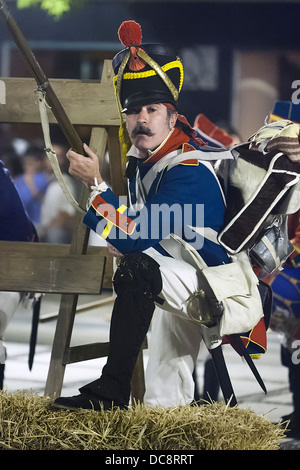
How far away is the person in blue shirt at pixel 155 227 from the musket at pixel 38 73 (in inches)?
2.5

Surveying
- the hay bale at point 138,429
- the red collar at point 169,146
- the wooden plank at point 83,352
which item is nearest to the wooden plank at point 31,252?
the wooden plank at point 83,352

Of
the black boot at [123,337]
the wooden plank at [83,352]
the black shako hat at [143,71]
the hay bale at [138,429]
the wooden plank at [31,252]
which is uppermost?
the black shako hat at [143,71]

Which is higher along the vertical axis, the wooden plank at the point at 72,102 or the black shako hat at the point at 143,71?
the black shako hat at the point at 143,71

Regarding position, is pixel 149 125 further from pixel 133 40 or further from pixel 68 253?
pixel 68 253

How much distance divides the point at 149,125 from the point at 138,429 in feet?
3.35

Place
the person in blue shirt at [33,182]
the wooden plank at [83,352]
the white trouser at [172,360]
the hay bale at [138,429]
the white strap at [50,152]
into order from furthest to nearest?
the person in blue shirt at [33,182] < the wooden plank at [83,352] < the white trouser at [172,360] < the white strap at [50,152] < the hay bale at [138,429]

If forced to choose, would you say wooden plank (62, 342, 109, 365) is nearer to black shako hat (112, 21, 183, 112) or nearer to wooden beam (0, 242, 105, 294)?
wooden beam (0, 242, 105, 294)

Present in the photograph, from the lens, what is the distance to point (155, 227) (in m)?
2.99

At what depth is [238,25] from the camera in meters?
9.22

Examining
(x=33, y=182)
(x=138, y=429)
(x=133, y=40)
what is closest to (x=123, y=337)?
(x=138, y=429)

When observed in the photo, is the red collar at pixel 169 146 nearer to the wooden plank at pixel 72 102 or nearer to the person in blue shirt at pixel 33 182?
the wooden plank at pixel 72 102

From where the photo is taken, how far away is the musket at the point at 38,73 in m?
2.85
